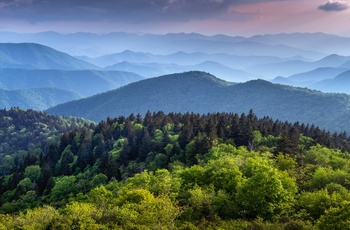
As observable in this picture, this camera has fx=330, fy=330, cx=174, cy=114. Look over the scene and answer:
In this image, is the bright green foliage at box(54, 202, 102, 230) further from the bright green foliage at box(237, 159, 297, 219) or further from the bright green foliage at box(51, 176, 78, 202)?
the bright green foliage at box(51, 176, 78, 202)

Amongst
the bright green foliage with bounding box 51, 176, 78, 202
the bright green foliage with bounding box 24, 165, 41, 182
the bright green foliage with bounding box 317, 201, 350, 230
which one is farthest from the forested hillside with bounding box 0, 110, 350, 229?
the bright green foliage with bounding box 24, 165, 41, 182

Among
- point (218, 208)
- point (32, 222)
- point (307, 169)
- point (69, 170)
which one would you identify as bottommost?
point (69, 170)

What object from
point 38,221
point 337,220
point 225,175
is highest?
point 337,220

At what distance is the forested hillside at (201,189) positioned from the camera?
4934 centimetres

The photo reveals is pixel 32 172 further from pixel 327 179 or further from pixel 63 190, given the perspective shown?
pixel 327 179

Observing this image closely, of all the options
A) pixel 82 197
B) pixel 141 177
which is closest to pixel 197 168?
pixel 141 177

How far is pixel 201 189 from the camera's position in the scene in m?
66.2

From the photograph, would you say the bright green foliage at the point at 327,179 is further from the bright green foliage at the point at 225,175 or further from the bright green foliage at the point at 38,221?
the bright green foliage at the point at 38,221

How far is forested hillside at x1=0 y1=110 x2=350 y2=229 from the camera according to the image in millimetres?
49341

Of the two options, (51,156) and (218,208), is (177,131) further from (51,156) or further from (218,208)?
(218,208)

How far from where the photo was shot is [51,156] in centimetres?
15738

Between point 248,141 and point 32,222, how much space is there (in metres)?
80.0

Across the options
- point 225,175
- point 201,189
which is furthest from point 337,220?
point 201,189

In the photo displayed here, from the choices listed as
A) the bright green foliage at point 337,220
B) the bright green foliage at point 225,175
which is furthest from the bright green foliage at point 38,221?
the bright green foliage at point 337,220
